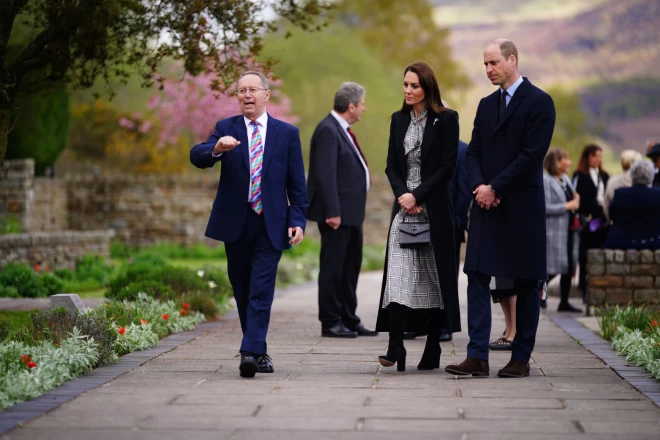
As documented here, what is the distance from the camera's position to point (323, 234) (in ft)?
31.8

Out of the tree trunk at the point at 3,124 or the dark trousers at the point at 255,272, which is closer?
the dark trousers at the point at 255,272

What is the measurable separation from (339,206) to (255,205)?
265cm

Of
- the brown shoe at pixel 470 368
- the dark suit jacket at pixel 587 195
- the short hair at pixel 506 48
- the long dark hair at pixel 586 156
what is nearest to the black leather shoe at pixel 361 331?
the brown shoe at pixel 470 368

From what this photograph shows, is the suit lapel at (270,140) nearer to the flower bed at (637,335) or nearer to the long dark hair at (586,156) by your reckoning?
the flower bed at (637,335)

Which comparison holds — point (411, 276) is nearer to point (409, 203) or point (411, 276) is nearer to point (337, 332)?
point (409, 203)

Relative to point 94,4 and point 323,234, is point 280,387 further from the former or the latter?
point 94,4

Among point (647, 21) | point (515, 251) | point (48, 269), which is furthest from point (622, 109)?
point (515, 251)

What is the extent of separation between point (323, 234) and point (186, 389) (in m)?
3.64

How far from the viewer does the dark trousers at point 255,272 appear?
687 cm

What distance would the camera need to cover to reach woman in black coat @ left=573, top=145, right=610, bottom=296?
13.1 meters

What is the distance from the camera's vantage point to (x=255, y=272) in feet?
22.7

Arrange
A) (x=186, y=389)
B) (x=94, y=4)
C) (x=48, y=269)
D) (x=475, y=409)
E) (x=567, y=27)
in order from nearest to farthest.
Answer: (x=475, y=409)
(x=186, y=389)
(x=94, y=4)
(x=48, y=269)
(x=567, y=27)

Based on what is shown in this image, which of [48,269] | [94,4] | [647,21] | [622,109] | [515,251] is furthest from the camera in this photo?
[647,21]

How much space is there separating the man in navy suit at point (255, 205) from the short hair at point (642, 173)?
537 centimetres
